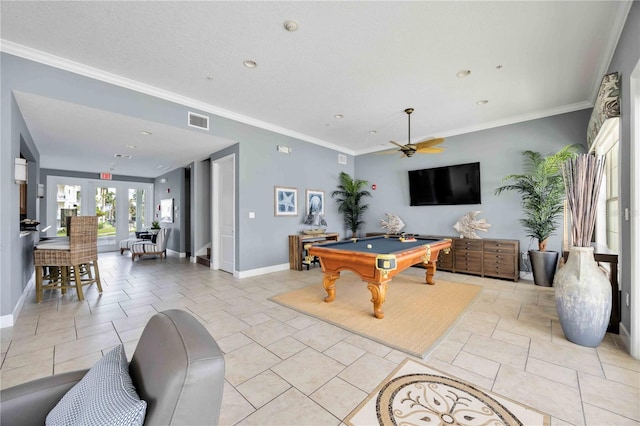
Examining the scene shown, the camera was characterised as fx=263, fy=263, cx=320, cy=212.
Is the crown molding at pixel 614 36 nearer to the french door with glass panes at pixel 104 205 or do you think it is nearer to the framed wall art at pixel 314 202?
the framed wall art at pixel 314 202

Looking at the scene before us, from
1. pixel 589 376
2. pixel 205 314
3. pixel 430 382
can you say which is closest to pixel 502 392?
pixel 430 382

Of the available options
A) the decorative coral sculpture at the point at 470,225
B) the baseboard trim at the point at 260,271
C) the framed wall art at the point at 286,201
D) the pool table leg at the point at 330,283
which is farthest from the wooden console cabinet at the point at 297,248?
the decorative coral sculpture at the point at 470,225

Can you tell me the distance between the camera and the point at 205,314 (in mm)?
3266

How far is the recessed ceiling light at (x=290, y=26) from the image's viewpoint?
8.47ft

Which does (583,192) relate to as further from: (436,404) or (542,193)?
(542,193)

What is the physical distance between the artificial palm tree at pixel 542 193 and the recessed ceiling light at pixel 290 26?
177 inches

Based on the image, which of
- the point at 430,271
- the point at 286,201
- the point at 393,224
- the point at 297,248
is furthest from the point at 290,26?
the point at 393,224

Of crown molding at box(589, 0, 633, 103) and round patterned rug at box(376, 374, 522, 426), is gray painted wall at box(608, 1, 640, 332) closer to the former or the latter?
crown molding at box(589, 0, 633, 103)

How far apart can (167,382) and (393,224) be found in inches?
251

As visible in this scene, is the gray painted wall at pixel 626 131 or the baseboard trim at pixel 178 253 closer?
the gray painted wall at pixel 626 131

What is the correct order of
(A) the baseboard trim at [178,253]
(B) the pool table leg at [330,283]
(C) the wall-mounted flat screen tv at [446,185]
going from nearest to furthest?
(B) the pool table leg at [330,283] < (C) the wall-mounted flat screen tv at [446,185] < (A) the baseboard trim at [178,253]

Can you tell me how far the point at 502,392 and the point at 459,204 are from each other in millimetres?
4570

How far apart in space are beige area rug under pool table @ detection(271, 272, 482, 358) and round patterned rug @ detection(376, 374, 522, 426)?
0.39 m

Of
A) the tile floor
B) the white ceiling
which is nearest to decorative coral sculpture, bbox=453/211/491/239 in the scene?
the tile floor
